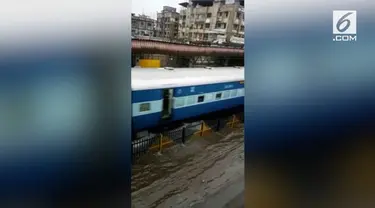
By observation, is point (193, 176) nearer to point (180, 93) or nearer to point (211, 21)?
point (180, 93)

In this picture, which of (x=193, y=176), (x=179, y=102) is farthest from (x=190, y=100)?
(x=193, y=176)

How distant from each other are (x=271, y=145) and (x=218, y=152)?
0.28m

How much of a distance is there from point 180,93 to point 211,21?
33cm

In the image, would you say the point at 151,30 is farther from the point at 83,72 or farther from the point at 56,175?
the point at 56,175

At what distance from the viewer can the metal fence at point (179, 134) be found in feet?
4.15

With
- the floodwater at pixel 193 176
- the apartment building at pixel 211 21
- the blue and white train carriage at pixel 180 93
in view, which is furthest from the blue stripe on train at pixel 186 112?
the apartment building at pixel 211 21

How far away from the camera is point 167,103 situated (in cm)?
132

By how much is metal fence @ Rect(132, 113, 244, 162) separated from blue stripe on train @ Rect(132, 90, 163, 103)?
15cm

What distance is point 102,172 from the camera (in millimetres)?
1232

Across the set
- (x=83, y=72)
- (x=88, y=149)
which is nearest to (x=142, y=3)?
(x=83, y=72)

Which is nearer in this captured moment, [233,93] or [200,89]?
[233,93]

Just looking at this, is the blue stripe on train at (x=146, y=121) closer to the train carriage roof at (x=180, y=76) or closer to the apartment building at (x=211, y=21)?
the train carriage roof at (x=180, y=76)

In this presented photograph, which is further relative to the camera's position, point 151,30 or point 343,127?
point 151,30

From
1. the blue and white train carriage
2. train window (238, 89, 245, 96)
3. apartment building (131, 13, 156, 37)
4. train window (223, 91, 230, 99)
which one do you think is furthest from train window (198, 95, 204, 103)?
apartment building (131, 13, 156, 37)
